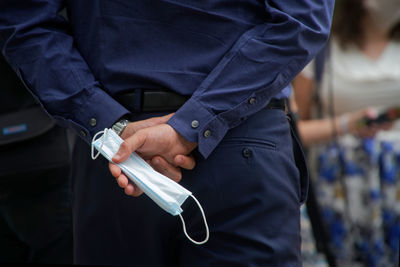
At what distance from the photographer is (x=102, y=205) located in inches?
47.6

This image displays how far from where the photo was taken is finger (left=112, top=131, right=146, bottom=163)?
104 cm

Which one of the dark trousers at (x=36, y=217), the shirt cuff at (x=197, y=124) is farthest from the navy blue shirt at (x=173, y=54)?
the dark trousers at (x=36, y=217)

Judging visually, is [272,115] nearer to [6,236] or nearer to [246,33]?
[246,33]

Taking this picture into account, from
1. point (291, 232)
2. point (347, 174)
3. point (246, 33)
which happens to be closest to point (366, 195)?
point (347, 174)

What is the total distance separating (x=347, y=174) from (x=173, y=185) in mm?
1548

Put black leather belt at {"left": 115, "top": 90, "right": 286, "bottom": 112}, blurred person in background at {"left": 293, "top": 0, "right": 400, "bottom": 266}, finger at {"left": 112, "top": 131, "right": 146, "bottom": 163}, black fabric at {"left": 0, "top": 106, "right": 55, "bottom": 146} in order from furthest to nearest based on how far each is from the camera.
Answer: blurred person in background at {"left": 293, "top": 0, "right": 400, "bottom": 266}, black fabric at {"left": 0, "top": 106, "right": 55, "bottom": 146}, black leather belt at {"left": 115, "top": 90, "right": 286, "bottom": 112}, finger at {"left": 112, "top": 131, "right": 146, "bottom": 163}

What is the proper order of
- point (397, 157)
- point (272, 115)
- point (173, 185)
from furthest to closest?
point (397, 157)
point (272, 115)
point (173, 185)

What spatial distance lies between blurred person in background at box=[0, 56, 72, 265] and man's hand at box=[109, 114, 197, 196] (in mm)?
615

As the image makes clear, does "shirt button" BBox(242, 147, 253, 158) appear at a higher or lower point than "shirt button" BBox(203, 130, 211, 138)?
lower

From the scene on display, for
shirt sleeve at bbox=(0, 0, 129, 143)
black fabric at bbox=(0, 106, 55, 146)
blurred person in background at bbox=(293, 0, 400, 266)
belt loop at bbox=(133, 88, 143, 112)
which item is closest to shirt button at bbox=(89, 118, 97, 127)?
shirt sleeve at bbox=(0, 0, 129, 143)

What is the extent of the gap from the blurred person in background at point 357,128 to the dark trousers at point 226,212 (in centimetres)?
128

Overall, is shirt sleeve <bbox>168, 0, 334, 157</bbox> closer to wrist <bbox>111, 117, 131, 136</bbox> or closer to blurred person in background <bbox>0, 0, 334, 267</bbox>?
blurred person in background <bbox>0, 0, 334, 267</bbox>

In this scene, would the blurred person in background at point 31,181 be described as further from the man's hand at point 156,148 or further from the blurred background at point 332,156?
the man's hand at point 156,148

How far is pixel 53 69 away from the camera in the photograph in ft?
3.89
